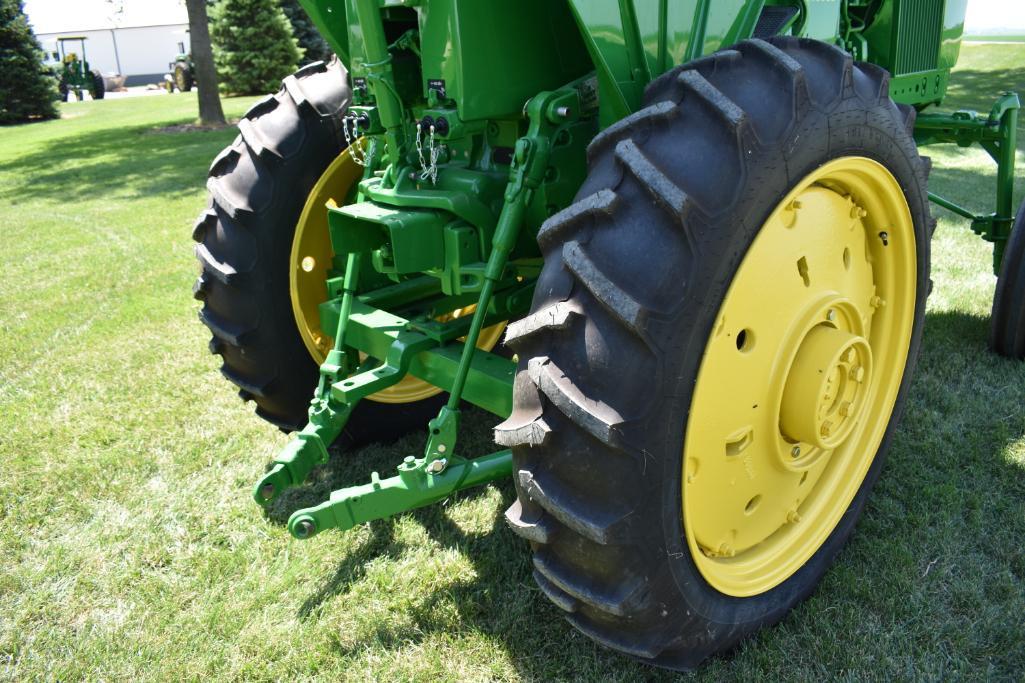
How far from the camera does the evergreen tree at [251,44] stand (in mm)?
21234

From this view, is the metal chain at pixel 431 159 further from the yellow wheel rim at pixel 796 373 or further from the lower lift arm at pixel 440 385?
the yellow wheel rim at pixel 796 373

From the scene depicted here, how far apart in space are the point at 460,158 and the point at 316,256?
81cm

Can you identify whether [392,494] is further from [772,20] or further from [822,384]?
[772,20]

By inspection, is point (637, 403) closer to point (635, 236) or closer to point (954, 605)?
point (635, 236)

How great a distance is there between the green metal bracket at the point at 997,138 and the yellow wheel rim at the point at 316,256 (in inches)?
110

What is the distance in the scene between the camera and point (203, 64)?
1510 cm

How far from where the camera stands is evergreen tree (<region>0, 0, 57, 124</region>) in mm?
22062

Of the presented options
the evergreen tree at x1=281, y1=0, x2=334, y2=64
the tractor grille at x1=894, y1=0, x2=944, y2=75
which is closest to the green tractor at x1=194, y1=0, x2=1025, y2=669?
the tractor grille at x1=894, y1=0, x2=944, y2=75

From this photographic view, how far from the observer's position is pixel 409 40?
8.64 ft

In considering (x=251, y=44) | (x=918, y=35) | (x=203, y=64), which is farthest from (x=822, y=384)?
(x=251, y=44)

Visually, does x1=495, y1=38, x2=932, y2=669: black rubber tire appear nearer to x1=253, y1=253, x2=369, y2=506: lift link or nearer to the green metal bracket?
x1=253, y1=253, x2=369, y2=506: lift link

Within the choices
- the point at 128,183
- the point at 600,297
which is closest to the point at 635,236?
the point at 600,297

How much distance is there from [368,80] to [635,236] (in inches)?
46.7

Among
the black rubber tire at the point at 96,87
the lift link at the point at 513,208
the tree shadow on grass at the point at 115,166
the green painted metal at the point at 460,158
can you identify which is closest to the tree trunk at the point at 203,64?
the tree shadow on grass at the point at 115,166
